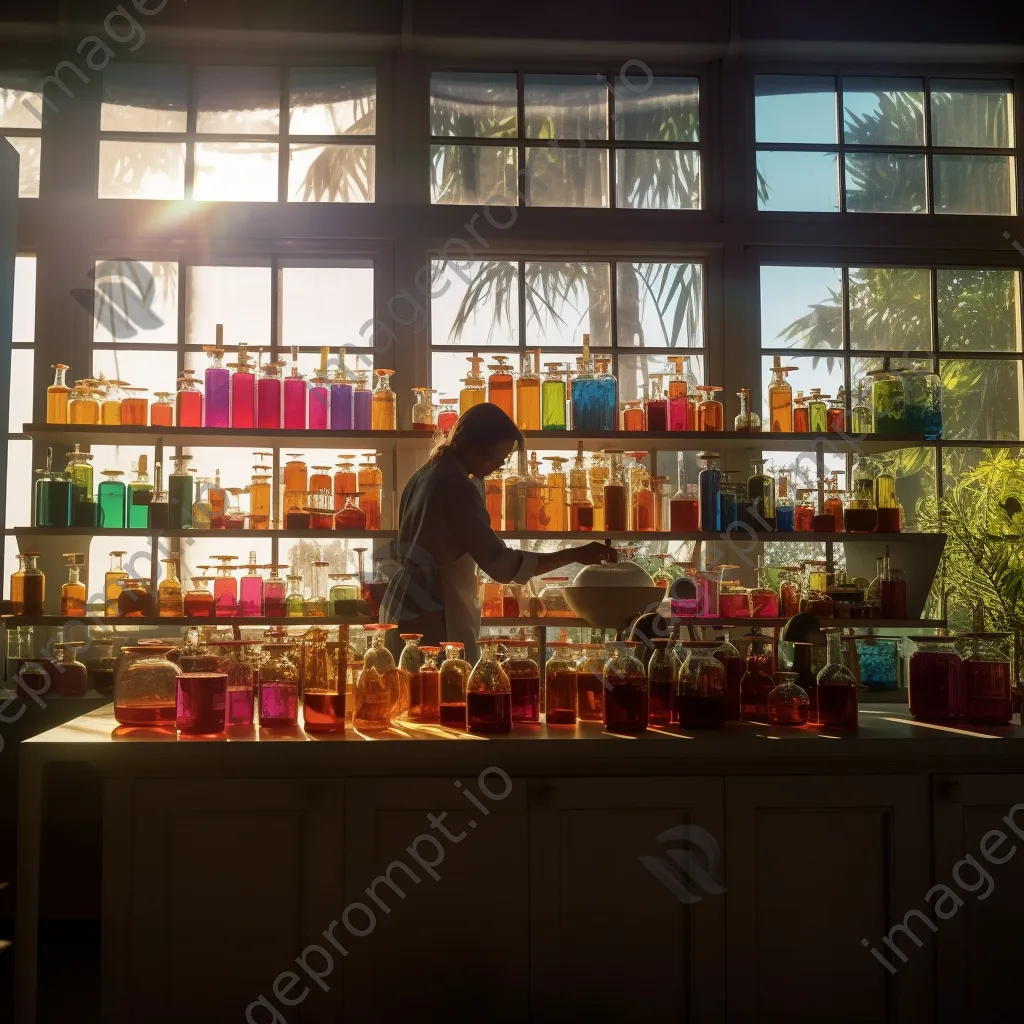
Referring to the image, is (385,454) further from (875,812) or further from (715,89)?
(875,812)

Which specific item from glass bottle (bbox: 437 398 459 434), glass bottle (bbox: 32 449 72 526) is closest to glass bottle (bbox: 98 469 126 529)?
glass bottle (bbox: 32 449 72 526)

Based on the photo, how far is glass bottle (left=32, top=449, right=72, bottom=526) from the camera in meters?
3.34

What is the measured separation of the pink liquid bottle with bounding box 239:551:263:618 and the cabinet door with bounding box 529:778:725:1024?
201cm

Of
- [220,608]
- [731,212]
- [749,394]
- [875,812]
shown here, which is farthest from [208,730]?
[731,212]

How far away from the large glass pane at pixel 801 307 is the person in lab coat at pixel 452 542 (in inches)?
64.2

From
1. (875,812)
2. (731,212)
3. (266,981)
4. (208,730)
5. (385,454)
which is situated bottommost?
(266,981)

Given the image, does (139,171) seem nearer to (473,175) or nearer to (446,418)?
(473,175)

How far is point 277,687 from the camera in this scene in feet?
5.92

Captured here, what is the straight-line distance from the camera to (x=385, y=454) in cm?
374

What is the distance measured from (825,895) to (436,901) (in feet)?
2.11

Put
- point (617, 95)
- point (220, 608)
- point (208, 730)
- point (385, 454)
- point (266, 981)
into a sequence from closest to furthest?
point (266, 981)
point (208, 730)
point (220, 608)
point (385, 454)
point (617, 95)

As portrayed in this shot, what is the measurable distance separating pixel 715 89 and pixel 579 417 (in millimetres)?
1536

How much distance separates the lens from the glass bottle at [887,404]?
3617 mm

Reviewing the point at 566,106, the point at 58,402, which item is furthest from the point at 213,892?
the point at 566,106
